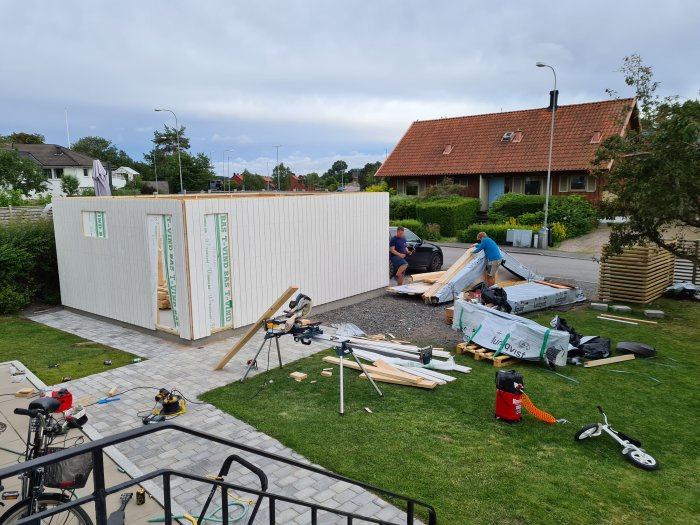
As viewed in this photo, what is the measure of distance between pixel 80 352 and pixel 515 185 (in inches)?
1135

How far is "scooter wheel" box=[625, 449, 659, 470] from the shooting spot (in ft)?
19.7

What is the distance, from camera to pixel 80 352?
34.0 ft

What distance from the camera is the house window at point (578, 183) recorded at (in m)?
30.7

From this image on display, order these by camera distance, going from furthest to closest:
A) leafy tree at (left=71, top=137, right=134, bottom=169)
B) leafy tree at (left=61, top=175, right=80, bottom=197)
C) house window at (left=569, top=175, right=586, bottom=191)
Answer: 1. leafy tree at (left=71, top=137, right=134, bottom=169)
2. leafy tree at (left=61, top=175, right=80, bottom=197)
3. house window at (left=569, top=175, right=586, bottom=191)

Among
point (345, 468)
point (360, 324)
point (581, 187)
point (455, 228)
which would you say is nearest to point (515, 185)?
point (581, 187)

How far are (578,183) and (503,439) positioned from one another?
91.3ft

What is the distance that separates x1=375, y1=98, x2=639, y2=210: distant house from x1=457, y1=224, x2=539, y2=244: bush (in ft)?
19.0

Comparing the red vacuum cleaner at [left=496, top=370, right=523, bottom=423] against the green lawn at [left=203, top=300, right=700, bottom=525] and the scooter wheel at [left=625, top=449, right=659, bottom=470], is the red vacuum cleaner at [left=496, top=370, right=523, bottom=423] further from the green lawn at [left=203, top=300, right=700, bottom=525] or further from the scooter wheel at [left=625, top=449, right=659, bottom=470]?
the scooter wheel at [left=625, top=449, right=659, bottom=470]

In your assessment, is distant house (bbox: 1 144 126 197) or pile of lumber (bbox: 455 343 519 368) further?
distant house (bbox: 1 144 126 197)

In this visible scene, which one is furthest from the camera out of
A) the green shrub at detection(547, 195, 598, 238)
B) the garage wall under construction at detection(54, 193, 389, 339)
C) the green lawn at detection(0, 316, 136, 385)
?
the green shrub at detection(547, 195, 598, 238)

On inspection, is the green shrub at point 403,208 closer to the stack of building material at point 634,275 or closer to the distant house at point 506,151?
the distant house at point 506,151

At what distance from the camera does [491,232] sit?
27641mm

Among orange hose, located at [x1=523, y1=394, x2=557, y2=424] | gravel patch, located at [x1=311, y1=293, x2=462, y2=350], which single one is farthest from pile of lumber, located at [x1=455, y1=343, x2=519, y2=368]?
orange hose, located at [x1=523, y1=394, x2=557, y2=424]

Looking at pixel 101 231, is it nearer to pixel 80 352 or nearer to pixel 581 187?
pixel 80 352
